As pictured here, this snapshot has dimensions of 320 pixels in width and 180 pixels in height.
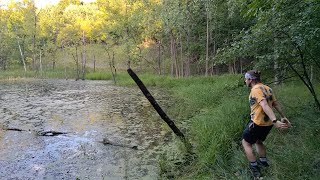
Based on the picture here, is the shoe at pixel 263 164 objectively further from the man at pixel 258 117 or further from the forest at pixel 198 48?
the forest at pixel 198 48

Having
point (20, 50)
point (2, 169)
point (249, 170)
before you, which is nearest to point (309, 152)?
point (249, 170)

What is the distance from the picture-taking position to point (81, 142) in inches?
342

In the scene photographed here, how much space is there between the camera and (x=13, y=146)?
848cm

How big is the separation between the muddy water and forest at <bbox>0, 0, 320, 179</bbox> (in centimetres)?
105

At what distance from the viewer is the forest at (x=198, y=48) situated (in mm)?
5824

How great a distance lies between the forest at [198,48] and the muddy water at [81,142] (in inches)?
41.5

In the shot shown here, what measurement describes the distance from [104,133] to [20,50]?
3908 centimetres

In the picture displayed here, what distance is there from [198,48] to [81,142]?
71.5ft

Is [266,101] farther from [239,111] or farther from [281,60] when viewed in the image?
[239,111]

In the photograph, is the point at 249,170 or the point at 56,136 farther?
the point at 56,136

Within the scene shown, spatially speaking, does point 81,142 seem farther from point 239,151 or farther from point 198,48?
point 198,48

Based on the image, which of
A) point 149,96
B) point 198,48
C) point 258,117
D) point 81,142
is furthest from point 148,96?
point 198,48

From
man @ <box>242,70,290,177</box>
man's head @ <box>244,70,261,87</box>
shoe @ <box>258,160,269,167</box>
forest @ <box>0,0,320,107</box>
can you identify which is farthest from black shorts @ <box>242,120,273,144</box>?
forest @ <box>0,0,320,107</box>

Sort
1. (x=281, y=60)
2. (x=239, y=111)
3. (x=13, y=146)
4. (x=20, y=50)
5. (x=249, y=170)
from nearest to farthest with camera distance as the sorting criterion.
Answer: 1. (x=249, y=170)
2. (x=281, y=60)
3. (x=239, y=111)
4. (x=13, y=146)
5. (x=20, y=50)
